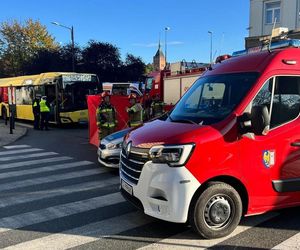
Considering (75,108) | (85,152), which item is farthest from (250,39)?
(85,152)

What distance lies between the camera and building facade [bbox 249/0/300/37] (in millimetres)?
32219

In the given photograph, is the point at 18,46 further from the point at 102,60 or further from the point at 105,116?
the point at 105,116

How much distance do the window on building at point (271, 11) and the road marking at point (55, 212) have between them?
30676mm

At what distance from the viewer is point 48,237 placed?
519 cm

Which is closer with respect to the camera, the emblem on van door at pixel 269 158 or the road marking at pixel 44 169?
the emblem on van door at pixel 269 158

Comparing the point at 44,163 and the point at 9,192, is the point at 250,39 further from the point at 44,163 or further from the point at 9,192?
the point at 9,192

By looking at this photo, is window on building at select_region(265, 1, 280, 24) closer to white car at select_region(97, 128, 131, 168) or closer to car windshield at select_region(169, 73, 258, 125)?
white car at select_region(97, 128, 131, 168)

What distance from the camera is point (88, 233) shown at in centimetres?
531

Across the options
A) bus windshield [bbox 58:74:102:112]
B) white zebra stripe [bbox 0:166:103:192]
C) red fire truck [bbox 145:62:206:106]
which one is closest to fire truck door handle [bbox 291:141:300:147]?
white zebra stripe [bbox 0:166:103:192]

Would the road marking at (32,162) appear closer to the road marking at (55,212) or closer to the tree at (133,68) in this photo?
the road marking at (55,212)

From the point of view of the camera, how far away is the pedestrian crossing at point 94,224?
16.2 feet

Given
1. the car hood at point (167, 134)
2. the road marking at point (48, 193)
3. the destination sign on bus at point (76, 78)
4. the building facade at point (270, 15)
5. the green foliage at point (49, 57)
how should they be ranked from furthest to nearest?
the green foliage at point (49, 57) < the building facade at point (270, 15) < the destination sign on bus at point (76, 78) < the road marking at point (48, 193) < the car hood at point (167, 134)

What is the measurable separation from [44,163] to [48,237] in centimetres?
573

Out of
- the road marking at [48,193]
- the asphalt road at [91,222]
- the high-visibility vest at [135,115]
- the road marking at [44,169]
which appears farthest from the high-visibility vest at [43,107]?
the road marking at [48,193]
